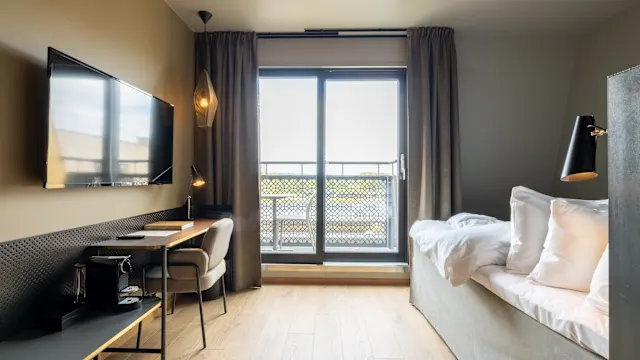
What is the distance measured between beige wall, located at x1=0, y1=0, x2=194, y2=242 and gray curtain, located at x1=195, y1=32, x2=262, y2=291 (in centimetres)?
50

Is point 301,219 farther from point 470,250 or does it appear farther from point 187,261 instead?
point 470,250

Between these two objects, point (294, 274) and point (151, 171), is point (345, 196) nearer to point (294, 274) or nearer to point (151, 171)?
point (294, 274)

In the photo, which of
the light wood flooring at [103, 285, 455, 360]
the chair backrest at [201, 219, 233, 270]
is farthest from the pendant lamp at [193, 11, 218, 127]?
the light wood flooring at [103, 285, 455, 360]

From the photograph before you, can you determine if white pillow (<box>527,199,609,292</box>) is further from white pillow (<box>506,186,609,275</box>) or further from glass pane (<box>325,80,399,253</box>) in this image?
glass pane (<box>325,80,399,253</box>)

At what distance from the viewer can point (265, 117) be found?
3.53 m

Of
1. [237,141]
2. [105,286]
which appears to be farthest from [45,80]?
[237,141]

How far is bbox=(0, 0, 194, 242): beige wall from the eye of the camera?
136 cm

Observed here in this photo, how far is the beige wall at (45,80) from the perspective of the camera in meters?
1.36

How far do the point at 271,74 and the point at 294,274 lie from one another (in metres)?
2.07

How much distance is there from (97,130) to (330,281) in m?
2.39

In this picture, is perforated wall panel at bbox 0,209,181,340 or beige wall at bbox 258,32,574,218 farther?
beige wall at bbox 258,32,574,218

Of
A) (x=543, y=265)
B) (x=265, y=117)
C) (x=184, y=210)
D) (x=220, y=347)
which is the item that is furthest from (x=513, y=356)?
(x=265, y=117)

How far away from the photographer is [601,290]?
1161 mm

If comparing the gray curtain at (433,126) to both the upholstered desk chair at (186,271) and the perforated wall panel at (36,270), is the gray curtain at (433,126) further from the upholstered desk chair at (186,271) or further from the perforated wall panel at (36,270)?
the perforated wall panel at (36,270)
